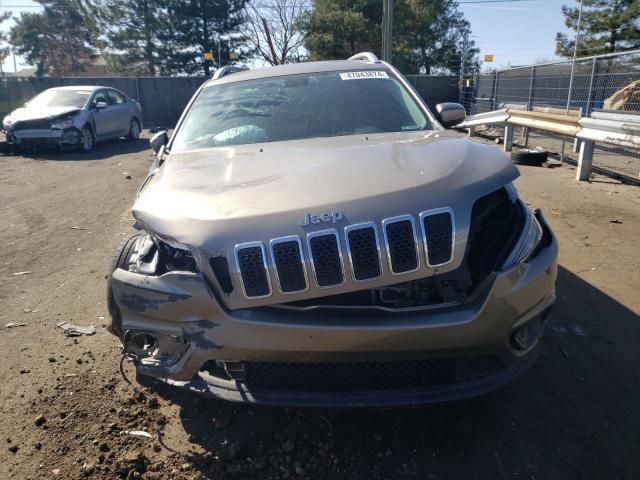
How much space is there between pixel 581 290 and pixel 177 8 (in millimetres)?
39992

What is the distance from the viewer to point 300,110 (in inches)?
139

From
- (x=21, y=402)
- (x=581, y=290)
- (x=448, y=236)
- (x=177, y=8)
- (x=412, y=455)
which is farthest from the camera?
(x=177, y=8)

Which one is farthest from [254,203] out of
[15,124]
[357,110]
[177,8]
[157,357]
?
[177,8]

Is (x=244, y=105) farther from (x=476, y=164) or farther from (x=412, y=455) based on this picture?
(x=412, y=455)

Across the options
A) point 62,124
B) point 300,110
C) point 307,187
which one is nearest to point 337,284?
point 307,187

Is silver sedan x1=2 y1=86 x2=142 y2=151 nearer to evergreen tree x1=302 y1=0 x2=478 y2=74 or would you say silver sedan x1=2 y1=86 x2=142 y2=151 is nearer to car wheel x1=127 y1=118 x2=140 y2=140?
car wheel x1=127 y1=118 x2=140 y2=140

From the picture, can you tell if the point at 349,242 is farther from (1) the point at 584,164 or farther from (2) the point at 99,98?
(2) the point at 99,98

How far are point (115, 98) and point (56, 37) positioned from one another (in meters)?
42.4

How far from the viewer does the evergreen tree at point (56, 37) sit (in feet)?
153

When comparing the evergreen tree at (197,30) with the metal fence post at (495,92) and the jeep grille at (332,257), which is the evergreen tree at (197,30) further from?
the jeep grille at (332,257)

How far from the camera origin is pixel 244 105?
364 cm

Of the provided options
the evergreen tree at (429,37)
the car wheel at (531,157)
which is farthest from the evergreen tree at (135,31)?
the car wheel at (531,157)

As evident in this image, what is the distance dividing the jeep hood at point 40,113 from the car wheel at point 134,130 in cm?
299

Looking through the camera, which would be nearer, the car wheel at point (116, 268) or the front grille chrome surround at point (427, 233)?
the front grille chrome surround at point (427, 233)
